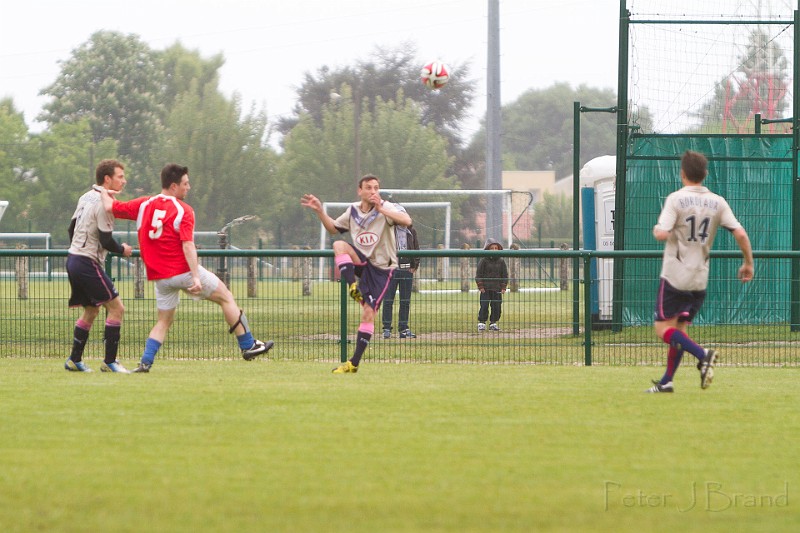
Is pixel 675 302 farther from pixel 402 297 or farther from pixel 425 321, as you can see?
pixel 402 297

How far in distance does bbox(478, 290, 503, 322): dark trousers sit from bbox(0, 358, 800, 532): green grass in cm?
332

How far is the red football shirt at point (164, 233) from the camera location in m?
10.2

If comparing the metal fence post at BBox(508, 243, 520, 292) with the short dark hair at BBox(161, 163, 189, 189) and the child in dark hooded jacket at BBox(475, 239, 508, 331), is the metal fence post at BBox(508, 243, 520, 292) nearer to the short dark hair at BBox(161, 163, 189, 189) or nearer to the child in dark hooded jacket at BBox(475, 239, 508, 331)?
the child in dark hooded jacket at BBox(475, 239, 508, 331)

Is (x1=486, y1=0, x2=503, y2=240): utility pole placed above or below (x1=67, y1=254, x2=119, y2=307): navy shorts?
above

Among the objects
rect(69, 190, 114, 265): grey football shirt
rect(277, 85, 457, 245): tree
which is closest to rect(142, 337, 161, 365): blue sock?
rect(69, 190, 114, 265): grey football shirt

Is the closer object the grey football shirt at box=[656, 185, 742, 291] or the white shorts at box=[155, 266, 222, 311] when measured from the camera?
the grey football shirt at box=[656, 185, 742, 291]

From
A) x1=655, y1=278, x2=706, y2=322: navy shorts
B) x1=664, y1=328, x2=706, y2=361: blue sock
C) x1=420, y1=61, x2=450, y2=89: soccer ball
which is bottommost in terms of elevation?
x1=664, y1=328, x2=706, y2=361: blue sock

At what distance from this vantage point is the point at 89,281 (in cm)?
1053

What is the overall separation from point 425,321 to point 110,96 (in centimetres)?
6993

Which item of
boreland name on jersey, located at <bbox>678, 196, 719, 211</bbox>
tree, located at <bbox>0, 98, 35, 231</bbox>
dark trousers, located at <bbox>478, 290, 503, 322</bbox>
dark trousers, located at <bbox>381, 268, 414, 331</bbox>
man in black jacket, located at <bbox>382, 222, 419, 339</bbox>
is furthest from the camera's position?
tree, located at <bbox>0, 98, 35, 231</bbox>

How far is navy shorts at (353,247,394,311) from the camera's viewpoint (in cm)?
1072

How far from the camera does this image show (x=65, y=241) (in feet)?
214

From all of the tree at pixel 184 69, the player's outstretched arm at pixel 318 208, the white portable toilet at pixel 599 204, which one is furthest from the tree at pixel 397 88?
the player's outstretched arm at pixel 318 208

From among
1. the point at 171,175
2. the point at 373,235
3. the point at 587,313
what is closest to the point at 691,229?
the point at 373,235
